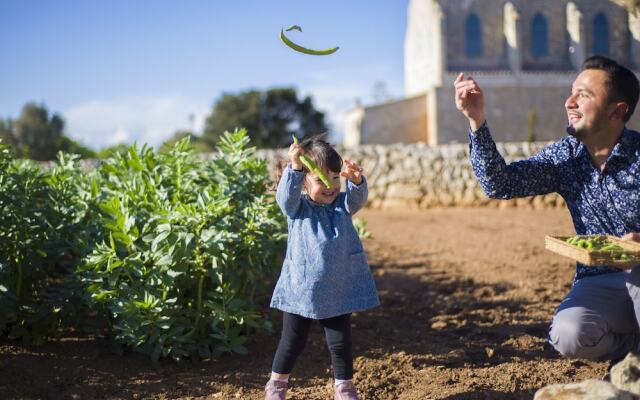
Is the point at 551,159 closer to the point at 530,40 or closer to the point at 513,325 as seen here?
the point at 513,325

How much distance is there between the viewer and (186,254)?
11.0ft

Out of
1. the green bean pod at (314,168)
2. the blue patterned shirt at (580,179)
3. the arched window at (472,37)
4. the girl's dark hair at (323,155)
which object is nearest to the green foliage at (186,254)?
the girl's dark hair at (323,155)

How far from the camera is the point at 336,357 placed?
9.73 ft

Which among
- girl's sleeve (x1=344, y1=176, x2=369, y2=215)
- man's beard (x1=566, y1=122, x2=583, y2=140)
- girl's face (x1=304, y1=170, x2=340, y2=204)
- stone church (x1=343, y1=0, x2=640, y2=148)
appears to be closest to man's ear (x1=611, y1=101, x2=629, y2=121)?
man's beard (x1=566, y1=122, x2=583, y2=140)

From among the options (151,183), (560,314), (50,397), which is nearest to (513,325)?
(560,314)

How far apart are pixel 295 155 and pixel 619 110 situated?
1.44 metres

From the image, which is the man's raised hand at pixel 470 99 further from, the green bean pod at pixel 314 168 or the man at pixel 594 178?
the green bean pod at pixel 314 168

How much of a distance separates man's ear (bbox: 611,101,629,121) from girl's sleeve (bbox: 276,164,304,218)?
1.41m

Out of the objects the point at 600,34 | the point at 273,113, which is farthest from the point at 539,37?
the point at 273,113

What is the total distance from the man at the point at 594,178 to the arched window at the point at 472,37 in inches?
1088

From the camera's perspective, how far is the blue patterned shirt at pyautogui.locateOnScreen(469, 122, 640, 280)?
280 cm

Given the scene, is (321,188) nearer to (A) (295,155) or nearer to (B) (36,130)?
(A) (295,155)

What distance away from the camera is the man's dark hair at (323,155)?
298 centimetres

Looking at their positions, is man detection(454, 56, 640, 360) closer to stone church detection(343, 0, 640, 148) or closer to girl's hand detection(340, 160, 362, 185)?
girl's hand detection(340, 160, 362, 185)
